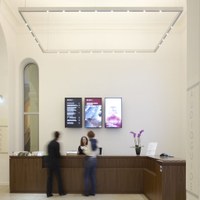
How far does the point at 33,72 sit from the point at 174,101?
16.2 ft

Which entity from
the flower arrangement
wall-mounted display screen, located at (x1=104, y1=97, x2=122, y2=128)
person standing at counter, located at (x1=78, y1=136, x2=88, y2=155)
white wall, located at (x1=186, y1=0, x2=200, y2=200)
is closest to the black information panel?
wall-mounted display screen, located at (x1=104, y1=97, x2=122, y2=128)

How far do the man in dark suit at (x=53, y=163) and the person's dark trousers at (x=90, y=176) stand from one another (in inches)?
24.2

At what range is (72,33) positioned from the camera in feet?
42.4

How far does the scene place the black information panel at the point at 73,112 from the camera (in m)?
12.7

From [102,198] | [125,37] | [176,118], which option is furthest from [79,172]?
[125,37]

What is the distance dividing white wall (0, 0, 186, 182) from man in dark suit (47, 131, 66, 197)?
2974 millimetres

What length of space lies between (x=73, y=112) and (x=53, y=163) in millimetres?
3232

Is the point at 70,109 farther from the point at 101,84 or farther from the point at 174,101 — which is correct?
the point at 174,101

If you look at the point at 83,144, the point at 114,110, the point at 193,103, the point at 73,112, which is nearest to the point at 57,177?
the point at 83,144

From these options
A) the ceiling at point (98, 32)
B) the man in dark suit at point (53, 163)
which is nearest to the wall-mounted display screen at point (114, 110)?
the ceiling at point (98, 32)

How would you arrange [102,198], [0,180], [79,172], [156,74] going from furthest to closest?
[156,74]
[0,180]
[79,172]
[102,198]

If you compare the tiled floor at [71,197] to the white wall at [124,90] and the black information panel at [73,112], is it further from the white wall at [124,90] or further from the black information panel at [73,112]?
the black information panel at [73,112]

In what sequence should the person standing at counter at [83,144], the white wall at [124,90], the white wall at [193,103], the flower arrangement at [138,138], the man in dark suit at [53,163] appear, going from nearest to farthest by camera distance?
the white wall at [193,103] → the man in dark suit at [53,163] → the person standing at counter at [83,144] → the flower arrangement at [138,138] → the white wall at [124,90]

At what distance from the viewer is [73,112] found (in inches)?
500
